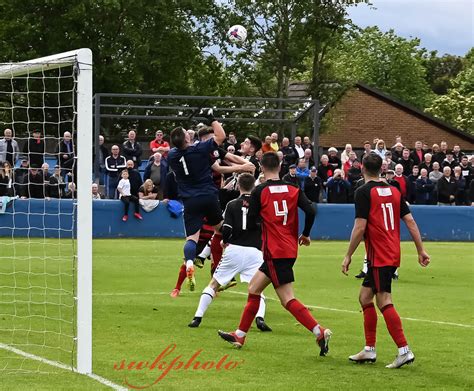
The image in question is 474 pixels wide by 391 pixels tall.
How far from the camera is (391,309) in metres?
9.92

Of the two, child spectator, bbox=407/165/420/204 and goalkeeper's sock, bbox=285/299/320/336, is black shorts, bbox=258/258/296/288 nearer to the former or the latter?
goalkeeper's sock, bbox=285/299/320/336

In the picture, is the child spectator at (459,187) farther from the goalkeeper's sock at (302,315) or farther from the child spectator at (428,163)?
the goalkeeper's sock at (302,315)

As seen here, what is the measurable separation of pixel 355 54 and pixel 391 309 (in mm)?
74596

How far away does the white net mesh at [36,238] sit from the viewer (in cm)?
1091

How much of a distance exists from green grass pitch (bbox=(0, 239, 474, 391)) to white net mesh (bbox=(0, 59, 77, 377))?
70 mm

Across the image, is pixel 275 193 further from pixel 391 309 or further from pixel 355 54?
pixel 355 54

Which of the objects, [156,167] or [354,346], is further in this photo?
[156,167]

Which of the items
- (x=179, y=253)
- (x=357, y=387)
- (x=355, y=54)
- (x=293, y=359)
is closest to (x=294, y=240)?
(x=293, y=359)

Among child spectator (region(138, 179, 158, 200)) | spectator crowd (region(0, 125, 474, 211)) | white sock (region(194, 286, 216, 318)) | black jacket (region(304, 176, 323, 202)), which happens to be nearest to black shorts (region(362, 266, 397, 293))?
white sock (region(194, 286, 216, 318))

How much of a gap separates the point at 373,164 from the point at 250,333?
9.84 feet

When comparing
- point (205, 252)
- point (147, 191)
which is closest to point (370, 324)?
point (205, 252)

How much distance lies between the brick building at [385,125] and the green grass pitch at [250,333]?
144 ft

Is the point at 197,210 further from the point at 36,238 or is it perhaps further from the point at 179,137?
the point at 36,238

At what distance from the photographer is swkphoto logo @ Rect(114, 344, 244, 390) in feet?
30.8
